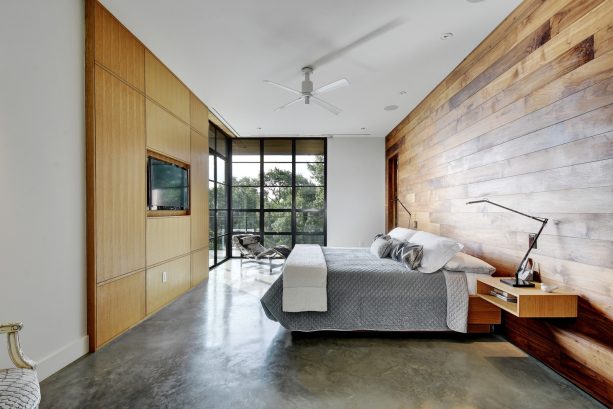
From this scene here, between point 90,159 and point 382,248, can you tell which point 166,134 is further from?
point 382,248

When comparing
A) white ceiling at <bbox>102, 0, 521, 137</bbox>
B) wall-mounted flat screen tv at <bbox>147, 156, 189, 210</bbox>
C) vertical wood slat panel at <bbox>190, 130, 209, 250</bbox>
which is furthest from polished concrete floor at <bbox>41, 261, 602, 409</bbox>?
white ceiling at <bbox>102, 0, 521, 137</bbox>

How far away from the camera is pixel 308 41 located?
300cm

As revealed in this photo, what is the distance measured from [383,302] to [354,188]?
4407mm

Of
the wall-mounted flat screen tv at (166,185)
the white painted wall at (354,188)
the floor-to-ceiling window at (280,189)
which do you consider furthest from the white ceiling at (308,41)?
the floor-to-ceiling window at (280,189)

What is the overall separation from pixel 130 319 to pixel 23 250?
1312 millimetres

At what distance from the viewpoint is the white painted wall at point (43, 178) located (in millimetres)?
1878

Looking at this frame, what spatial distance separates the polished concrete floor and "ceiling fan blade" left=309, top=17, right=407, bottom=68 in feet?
9.33

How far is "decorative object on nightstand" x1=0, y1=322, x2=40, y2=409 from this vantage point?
1214 millimetres

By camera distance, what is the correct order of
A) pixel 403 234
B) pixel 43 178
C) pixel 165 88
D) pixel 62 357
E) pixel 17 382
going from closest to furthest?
pixel 17 382, pixel 43 178, pixel 62 357, pixel 165 88, pixel 403 234

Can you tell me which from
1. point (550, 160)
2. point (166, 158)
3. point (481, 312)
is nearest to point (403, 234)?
point (481, 312)

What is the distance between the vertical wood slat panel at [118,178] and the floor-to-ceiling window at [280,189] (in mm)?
3837

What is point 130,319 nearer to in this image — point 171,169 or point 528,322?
point 171,169

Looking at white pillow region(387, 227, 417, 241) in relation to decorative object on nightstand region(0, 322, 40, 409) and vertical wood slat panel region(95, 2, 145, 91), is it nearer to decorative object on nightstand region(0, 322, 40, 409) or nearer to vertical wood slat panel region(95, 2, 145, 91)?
vertical wood slat panel region(95, 2, 145, 91)

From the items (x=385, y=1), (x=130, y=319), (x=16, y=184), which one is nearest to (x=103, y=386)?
(x=130, y=319)
